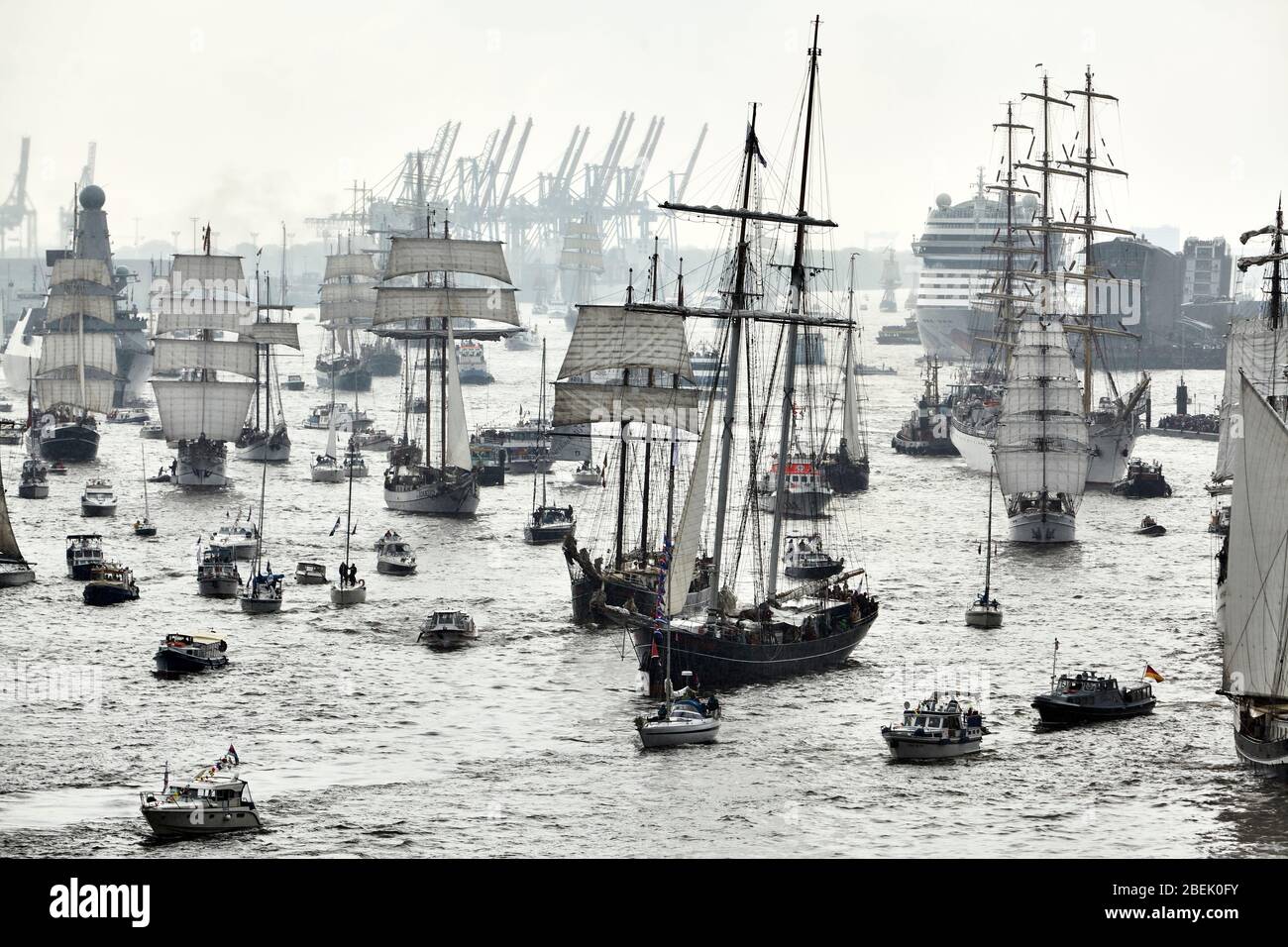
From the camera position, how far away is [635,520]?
87.8m

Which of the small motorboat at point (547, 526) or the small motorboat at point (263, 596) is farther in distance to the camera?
the small motorboat at point (547, 526)

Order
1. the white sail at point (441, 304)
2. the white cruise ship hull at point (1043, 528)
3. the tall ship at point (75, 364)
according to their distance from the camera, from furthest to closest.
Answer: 1. the tall ship at point (75, 364)
2. the white sail at point (441, 304)
3. the white cruise ship hull at point (1043, 528)

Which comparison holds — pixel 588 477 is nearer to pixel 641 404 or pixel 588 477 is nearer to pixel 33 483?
pixel 33 483

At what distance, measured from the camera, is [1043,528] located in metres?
85.7

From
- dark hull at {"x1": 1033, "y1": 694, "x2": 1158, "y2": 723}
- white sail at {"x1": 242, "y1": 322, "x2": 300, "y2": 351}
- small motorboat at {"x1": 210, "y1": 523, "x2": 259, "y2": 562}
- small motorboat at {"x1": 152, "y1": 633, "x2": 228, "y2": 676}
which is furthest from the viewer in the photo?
white sail at {"x1": 242, "y1": 322, "x2": 300, "y2": 351}

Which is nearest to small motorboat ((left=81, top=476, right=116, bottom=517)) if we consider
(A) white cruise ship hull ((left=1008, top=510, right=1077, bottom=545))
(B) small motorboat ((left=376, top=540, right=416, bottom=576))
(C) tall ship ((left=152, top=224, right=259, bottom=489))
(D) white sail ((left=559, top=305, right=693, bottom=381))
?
(C) tall ship ((left=152, top=224, right=259, bottom=489))

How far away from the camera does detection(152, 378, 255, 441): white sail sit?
120 meters

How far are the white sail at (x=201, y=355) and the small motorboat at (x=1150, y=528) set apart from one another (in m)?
66.7

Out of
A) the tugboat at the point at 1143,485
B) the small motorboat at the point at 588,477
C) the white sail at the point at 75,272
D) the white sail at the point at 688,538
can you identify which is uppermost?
the white sail at the point at 75,272

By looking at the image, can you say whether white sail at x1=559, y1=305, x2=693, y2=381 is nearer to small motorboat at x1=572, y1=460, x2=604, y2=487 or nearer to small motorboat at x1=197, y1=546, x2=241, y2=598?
small motorboat at x1=197, y1=546, x2=241, y2=598

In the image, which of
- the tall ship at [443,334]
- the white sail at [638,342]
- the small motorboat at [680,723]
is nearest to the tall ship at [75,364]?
the tall ship at [443,334]

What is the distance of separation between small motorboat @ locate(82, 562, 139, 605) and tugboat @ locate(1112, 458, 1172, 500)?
6296 cm

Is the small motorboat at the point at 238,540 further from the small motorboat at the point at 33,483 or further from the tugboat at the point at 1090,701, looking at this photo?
the tugboat at the point at 1090,701

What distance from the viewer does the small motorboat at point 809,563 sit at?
7338 cm
